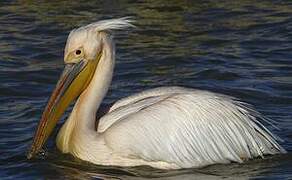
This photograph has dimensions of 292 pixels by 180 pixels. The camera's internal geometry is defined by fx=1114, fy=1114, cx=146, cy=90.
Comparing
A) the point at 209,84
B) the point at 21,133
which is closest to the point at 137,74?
the point at 209,84

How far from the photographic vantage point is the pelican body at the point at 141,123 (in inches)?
321

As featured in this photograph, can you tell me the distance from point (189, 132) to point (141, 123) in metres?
0.36

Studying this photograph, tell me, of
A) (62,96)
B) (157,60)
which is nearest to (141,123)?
(62,96)

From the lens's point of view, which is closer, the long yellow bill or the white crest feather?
the white crest feather

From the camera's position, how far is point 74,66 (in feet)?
27.9

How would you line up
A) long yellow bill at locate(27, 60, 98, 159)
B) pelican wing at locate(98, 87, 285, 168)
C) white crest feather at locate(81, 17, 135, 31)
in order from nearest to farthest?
1. pelican wing at locate(98, 87, 285, 168)
2. white crest feather at locate(81, 17, 135, 31)
3. long yellow bill at locate(27, 60, 98, 159)

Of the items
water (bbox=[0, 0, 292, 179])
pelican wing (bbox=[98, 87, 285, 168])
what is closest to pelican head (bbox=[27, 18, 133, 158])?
water (bbox=[0, 0, 292, 179])

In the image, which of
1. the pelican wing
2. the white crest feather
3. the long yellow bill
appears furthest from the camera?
the long yellow bill

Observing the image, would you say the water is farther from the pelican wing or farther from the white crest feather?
the white crest feather

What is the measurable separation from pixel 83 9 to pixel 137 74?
2.58 metres

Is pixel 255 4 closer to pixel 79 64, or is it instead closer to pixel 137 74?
pixel 137 74

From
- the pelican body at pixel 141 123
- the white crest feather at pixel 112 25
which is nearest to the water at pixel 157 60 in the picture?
the pelican body at pixel 141 123

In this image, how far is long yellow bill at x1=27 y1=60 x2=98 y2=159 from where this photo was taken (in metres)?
8.40

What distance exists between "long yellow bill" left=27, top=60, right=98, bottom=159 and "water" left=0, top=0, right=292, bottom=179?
7.6 inches
